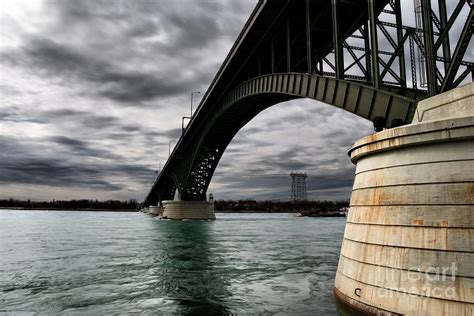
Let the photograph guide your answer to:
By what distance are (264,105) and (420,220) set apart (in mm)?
35255

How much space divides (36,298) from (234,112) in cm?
3590

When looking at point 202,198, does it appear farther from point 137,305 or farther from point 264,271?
point 137,305

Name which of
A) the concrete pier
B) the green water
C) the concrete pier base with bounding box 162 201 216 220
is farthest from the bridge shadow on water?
the concrete pier base with bounding box 162 201 216 220

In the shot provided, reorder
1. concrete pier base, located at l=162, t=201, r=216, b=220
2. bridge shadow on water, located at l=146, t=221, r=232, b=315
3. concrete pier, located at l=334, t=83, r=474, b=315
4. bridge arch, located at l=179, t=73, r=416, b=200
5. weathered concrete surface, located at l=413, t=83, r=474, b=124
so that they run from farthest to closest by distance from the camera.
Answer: concrete pier base, located at l=162, t=201, r=216, b=220
bridge arch, located at l=179, t=73, r=416, b=200
bridge shadow on water, located at l=146, t=221, r=232, b=315
weathered concrete surface, located at l=413, t=83, r=474, b=124
concrete pier, located at l=334, t=83, r=474, b=315

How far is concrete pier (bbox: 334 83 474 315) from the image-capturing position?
7.20 metres

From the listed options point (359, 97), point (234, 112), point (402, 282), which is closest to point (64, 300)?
point (402, 282)

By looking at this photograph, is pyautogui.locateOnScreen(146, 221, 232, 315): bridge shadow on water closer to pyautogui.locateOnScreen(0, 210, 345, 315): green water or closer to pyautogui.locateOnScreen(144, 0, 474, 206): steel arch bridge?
pyautogui.locateOnScreen(0, 210, 345, 315): green water

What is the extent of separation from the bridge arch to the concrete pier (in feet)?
17.1

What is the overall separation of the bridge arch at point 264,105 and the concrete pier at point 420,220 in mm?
5226

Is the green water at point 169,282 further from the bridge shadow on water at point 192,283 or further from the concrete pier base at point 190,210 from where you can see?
the concrete pier base at point 190,210

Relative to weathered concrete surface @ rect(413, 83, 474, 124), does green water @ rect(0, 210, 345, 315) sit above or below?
below

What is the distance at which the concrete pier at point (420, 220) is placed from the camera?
7.20m

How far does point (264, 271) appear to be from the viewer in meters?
18.2

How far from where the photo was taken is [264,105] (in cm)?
4234
